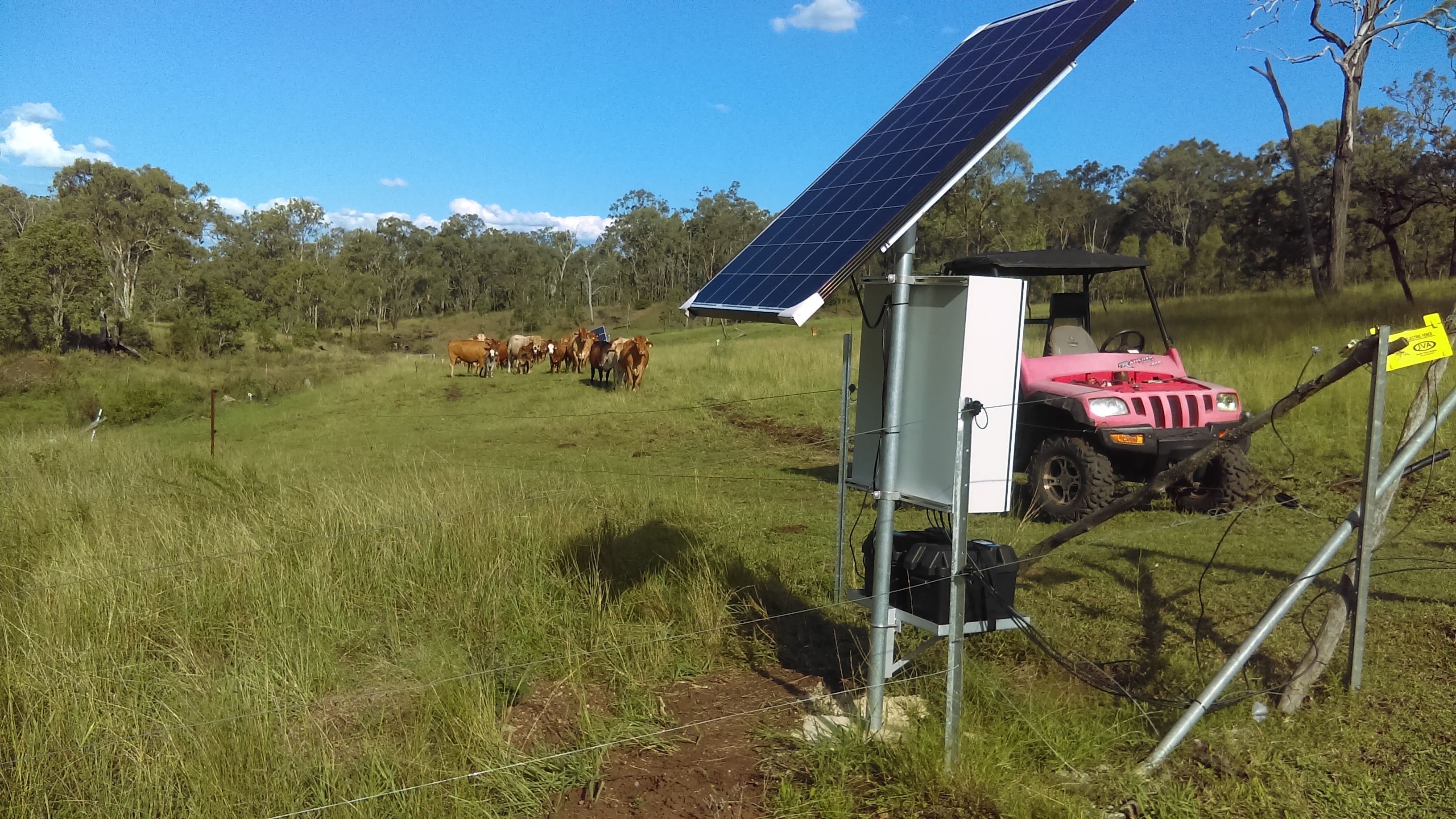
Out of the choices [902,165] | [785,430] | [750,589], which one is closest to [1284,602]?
[902,165]

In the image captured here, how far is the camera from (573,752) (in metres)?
4.08

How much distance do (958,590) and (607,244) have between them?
85.5 m

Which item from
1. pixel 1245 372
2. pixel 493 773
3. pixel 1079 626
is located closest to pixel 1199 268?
pixel 1245 372

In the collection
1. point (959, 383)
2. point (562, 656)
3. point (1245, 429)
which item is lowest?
point (562, 656)

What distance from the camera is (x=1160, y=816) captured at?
3.70m

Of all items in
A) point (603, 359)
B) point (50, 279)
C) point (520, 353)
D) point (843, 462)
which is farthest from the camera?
point (50, 279)

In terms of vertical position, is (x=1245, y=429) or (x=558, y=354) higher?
(x=1245, y=429)

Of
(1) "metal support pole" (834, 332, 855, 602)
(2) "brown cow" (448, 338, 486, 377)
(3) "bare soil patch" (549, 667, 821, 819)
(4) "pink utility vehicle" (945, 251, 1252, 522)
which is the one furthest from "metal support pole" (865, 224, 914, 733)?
(2) "brown cow" (448, 338, 486, 377)

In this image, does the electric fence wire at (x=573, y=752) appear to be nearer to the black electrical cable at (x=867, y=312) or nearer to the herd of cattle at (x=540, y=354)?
the black electrical cable at (x=867, y=312)

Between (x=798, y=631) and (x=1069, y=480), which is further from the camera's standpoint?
(x=1069, y=480)

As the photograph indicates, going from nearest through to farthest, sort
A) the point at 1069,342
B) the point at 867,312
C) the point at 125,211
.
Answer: the point at 867,312 < the point at 1069,342 < the point at 125,211

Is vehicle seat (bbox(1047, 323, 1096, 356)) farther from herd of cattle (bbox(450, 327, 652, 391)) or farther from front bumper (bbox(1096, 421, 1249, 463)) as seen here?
herd of cattle (bbox(450, 327, 652, 391))

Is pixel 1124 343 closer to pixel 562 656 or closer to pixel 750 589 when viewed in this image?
pixel 750 589

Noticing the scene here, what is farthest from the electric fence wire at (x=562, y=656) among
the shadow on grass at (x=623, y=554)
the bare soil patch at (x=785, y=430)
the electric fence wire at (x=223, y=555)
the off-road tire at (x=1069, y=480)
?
the bare soil patch at (x=785, y=430)
